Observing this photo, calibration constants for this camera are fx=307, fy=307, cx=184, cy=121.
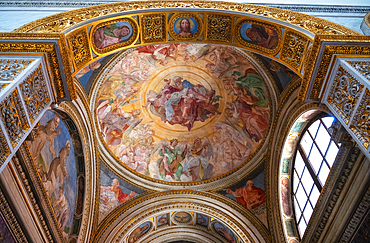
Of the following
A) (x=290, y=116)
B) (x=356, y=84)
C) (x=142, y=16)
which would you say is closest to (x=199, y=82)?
(x=290, y=116)

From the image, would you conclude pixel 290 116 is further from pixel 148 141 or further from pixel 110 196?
pixel 110 196

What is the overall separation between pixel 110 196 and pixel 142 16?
803 centimetres

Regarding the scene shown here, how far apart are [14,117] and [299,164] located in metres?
9.34

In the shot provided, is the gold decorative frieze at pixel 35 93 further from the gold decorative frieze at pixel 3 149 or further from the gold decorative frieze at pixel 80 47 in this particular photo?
the gold decorative frieze at pixel 80 47

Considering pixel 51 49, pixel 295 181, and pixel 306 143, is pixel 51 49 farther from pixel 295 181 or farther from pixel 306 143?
pixel 295 181

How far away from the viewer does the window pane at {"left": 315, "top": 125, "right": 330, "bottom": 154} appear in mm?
9291

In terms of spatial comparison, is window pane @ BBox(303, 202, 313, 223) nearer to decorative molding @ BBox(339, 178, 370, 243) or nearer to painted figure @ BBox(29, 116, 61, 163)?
decorative molding @ BBox(339, 178, 370, 243)

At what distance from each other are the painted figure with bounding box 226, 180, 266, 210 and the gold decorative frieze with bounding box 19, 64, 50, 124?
380 inches

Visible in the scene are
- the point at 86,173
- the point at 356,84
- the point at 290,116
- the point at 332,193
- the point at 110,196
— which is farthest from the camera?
the point at 110,196

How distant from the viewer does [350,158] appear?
7.61 meters

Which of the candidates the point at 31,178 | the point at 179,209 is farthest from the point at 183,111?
the point at 31,178

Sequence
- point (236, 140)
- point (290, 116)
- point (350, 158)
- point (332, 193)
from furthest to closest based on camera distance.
A: point (236, 140) < point (290, 116) < point (332, 193) < point (350, 158)

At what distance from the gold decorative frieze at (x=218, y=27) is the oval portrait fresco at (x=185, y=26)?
385mm

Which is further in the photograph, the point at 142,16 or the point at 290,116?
the point at 290,116
